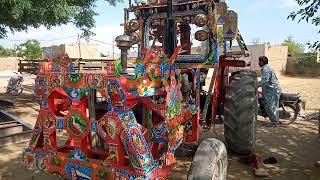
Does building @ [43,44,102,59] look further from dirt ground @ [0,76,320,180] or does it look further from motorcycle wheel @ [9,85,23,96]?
dirt ground @ [0,76,320,180]

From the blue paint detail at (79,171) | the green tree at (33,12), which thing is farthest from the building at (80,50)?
the blue paint detail at (79,171)

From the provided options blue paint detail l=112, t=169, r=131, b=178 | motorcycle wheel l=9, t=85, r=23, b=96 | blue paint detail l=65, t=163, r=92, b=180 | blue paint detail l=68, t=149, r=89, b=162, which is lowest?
motorcycle wheel l=9, t=85, r=23, b=96

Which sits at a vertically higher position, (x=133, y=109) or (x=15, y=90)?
(x=133, y=109)

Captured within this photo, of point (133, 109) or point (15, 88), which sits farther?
point (15, 88)

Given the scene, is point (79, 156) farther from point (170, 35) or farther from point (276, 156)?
point (276, 156)

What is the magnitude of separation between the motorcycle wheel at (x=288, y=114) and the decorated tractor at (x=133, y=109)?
5361 mm

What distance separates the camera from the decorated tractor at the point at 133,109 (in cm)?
298

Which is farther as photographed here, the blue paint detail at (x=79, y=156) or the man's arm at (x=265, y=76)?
the man's arm at (x=265, y=76)

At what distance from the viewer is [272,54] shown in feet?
106

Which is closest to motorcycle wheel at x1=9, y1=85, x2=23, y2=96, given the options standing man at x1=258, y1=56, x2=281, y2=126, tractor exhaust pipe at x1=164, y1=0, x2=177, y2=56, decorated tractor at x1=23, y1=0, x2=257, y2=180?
standing man at x1=258, y1=56, x2=281, y2=126

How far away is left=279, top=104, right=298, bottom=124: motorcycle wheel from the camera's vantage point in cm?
944

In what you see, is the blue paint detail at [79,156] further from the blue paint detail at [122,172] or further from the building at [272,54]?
the building at [272,54]

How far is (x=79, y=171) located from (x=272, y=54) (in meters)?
31.5

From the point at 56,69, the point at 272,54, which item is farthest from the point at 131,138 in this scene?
the point at 272,54
